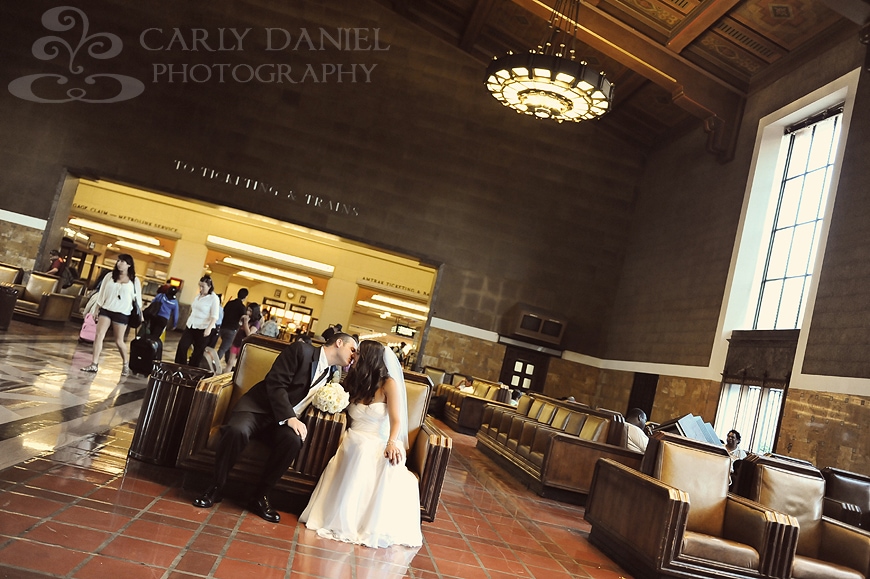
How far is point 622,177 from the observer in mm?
17500

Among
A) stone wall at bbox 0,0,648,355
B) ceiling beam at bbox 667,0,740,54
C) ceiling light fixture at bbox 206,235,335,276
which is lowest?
ceiling light fixture at bbox 206,235,335,276

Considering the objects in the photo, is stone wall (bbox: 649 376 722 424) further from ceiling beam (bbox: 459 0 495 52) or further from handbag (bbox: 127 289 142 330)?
handbag (bbox: 127 289 142 330)

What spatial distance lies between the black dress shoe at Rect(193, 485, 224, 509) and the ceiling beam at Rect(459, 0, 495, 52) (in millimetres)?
13202

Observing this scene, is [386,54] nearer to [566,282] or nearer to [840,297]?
[566,282]

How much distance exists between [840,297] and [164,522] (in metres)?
8.89

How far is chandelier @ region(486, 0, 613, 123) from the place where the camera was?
10.2 m

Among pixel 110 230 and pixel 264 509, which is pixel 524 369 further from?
pixel 264 509

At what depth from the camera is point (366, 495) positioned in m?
3.97

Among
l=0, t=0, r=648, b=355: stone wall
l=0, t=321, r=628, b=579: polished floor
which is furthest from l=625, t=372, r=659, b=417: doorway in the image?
l=0, t=321, r=628, b=579: polished floor

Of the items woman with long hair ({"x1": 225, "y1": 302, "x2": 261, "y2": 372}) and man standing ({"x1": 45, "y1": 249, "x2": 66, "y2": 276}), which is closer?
woman with long hair ({"x1": 225, "y1": 302, "x2": 261, "y2": 372})

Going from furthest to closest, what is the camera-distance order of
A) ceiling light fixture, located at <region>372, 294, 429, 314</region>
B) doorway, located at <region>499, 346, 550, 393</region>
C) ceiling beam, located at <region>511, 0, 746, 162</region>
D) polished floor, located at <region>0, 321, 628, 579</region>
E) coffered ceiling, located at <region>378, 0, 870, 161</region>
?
ceiling light fixture, located at <region>372, 294, 429, 314</region>
doorway, located at <region>499, 346, 550, 393</region>
ceiling beam, located at <region>511, 0, 746, 162</region>
coffered ceiling, located at <region>378, 0, 870, 161</region>
polished floor, located at <region>0, 321, 628, 579</region>

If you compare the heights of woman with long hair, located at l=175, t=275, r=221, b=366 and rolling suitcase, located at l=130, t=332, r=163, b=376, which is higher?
woman with long hair, located at l=175, t=275, r=221, b=366

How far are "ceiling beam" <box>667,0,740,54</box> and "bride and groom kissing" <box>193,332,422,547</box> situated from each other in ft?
32.4

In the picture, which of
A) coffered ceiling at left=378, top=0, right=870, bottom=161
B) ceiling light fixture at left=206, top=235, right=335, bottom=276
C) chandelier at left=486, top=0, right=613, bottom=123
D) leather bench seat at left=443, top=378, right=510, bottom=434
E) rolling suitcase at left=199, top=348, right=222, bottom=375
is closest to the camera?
rolling suitcase at left=199, top=348, right=222, bottom=375
